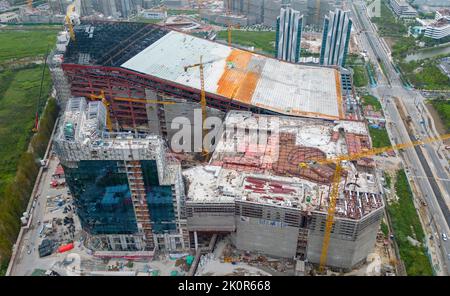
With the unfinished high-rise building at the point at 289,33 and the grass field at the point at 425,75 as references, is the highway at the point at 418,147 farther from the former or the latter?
the unfinished high-rise building at the point at 289,33

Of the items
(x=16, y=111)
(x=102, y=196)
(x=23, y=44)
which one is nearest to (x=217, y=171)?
(x=102, y=196)

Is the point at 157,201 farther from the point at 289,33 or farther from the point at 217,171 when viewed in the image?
the point at 289,33

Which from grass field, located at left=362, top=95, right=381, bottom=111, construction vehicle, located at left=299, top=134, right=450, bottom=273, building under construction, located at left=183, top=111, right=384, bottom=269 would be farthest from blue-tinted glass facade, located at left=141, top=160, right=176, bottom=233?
grass field, located at left=362, top=95, right=381, bottom=111

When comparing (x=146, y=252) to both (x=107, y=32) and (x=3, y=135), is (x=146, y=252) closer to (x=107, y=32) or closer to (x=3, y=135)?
(x=3, y=135)

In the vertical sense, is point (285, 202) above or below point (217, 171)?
below

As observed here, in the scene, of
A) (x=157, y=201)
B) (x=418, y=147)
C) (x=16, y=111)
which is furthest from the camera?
(x=16, y=111)

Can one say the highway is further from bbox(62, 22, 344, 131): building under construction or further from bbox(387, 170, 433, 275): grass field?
bbox(62, 22, 344, 131): building under construction
